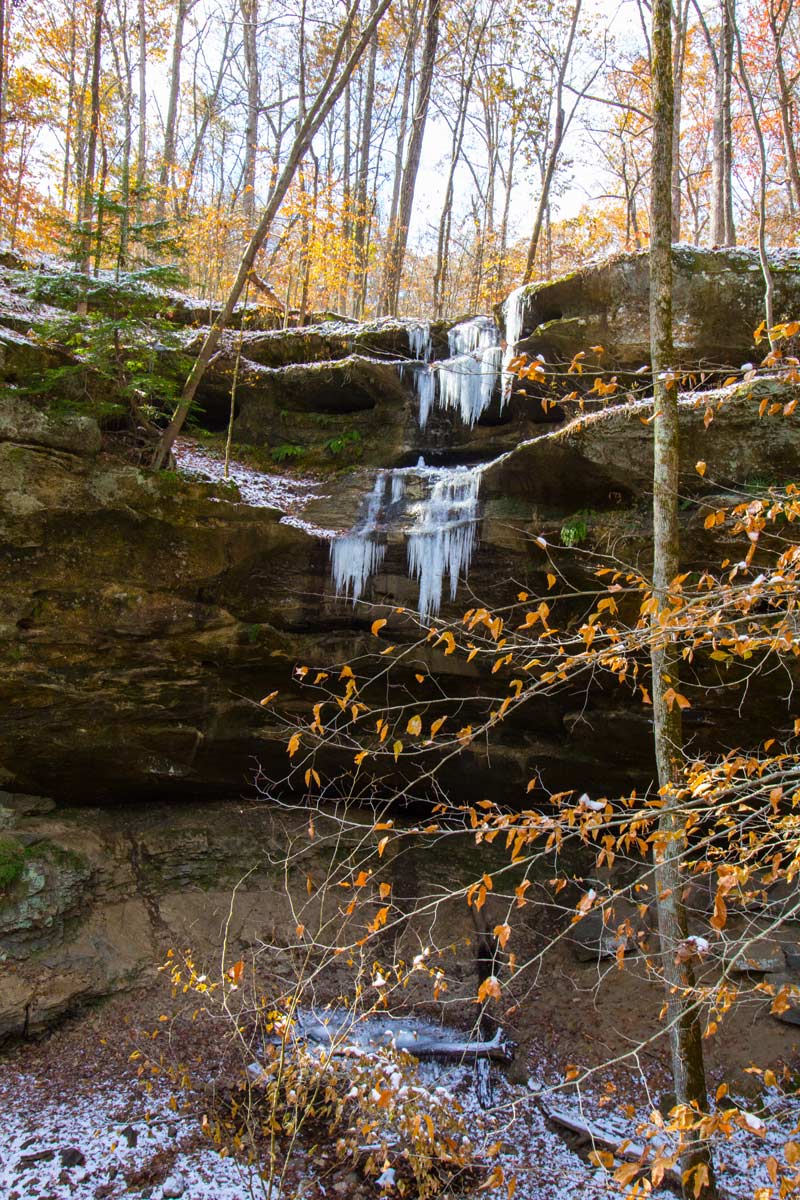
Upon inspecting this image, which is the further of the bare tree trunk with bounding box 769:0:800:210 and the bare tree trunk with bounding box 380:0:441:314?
the bare tree trunk with bounding box 380:0:441:314

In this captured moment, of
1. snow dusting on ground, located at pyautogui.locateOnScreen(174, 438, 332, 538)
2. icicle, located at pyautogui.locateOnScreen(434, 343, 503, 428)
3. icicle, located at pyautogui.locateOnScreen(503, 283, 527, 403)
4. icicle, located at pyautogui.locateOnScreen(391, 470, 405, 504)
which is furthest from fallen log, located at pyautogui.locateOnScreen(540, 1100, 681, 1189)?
icicle, located at pyautogui.locateOnScreen(503, 283, 527, 403)

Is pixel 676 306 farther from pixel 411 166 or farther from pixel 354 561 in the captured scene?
pixel 411 166

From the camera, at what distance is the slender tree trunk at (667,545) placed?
4.71 meters

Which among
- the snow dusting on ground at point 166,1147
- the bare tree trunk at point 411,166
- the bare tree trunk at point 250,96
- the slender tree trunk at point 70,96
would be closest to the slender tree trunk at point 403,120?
the bare tree trunk at point 411,166

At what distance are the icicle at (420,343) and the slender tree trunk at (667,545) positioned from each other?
4668mm

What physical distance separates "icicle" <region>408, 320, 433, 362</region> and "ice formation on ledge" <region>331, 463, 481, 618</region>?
107 inches

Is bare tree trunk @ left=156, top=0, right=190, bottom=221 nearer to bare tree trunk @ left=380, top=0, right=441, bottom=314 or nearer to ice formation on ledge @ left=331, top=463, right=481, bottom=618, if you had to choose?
bare tree trunk @ left=380, top=0, right=441, bottom=314

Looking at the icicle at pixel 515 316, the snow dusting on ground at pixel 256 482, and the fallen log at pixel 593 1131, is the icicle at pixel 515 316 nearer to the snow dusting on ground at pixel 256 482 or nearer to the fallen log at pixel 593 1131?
the snow dusting on ground at pixel 256 482

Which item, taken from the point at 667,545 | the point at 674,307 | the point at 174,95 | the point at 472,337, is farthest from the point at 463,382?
the point at 174,95

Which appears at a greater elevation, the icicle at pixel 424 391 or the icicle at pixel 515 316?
the icicle at pixel 515 316

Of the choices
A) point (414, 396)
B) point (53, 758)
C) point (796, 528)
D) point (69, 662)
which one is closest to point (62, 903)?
point (53, 758)

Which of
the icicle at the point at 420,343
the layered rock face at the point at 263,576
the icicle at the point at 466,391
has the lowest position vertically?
the layered rock face at the point at 263,576

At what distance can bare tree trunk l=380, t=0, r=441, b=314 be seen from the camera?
42.3 ft

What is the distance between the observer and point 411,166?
521 inches
